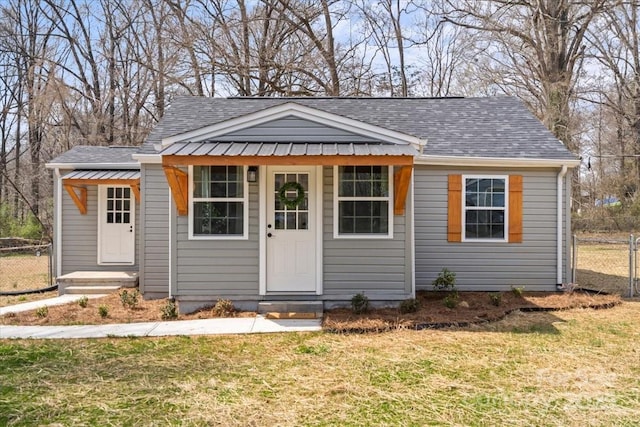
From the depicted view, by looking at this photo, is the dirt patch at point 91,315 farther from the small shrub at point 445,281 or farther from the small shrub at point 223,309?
the small shrub at point 445,281

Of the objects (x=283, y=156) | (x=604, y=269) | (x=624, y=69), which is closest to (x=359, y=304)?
(x=283, y=156)

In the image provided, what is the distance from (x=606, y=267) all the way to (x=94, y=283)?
12408mm

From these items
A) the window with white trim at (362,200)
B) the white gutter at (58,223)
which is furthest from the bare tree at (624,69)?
the white gutter at (58,223)

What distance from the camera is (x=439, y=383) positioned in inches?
156

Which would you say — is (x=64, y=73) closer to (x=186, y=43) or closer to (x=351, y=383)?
(x=186, y=43)

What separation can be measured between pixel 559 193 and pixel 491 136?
1668mm

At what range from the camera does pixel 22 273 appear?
11648 millimetres

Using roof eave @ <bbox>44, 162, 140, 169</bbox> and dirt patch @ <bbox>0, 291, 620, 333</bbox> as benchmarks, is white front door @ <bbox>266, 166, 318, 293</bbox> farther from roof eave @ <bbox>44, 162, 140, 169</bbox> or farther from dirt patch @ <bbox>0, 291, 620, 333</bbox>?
roof eave @ <bbox>44, 162, 140, 169</bbox>

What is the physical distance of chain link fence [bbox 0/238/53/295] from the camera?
9492mm

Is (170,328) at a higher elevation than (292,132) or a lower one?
lower

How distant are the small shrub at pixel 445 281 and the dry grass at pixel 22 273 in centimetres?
835

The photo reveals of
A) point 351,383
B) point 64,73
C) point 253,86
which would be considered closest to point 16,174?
point 64,73

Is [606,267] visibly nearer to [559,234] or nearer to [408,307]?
[559,234]

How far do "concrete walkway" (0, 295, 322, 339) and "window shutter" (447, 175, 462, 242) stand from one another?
3406 mm
